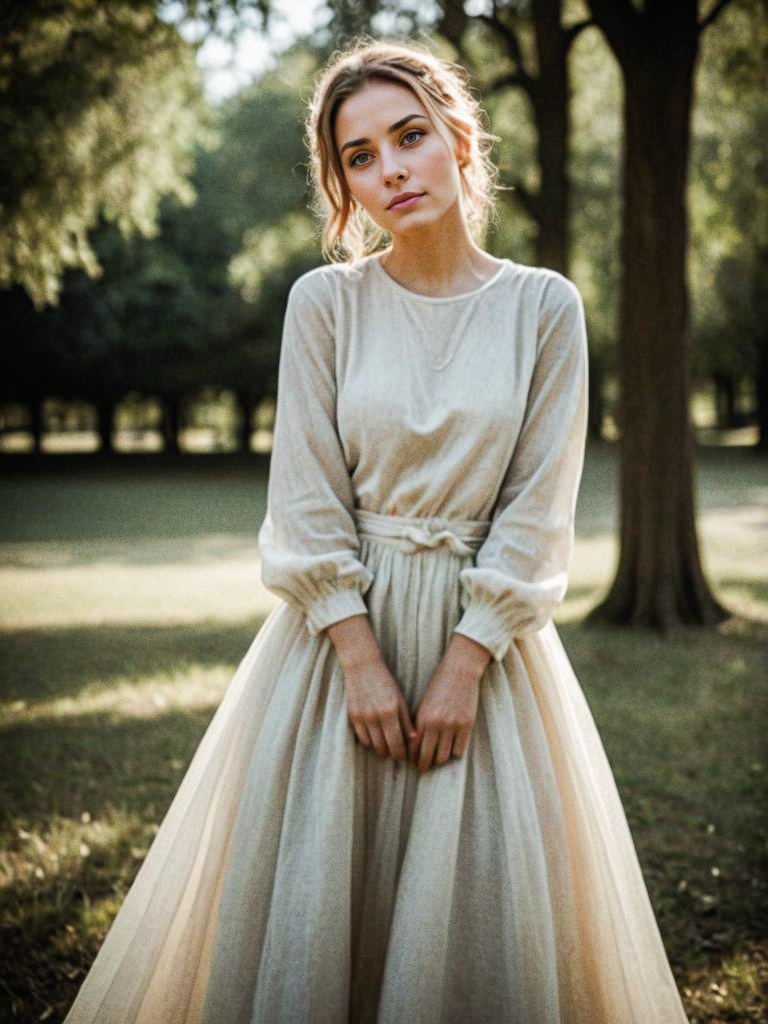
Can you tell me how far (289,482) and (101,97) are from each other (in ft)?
29.4

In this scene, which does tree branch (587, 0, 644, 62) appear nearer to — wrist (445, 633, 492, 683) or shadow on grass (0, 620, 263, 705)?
shadow on grass (0, 620, 263, 705)

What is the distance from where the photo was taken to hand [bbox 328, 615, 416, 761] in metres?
1.93

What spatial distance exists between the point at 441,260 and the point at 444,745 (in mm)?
1066

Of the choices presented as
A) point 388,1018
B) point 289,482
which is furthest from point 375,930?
point 289,482

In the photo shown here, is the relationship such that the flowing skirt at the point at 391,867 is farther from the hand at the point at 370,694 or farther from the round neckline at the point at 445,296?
the round neckline at the point at 445,296

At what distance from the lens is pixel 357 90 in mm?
2027

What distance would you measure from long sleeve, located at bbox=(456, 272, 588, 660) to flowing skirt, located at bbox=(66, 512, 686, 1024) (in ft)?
0.36

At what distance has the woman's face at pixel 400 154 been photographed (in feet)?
6.57

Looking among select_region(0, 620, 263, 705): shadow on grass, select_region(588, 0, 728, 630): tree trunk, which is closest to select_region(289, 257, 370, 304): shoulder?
select_region(0, 620, 263, 705): shadow on grass

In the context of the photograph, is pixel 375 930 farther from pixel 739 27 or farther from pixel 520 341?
pixel 739 27

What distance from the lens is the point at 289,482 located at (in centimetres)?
204

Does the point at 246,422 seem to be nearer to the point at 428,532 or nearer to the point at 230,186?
the point at 230,186

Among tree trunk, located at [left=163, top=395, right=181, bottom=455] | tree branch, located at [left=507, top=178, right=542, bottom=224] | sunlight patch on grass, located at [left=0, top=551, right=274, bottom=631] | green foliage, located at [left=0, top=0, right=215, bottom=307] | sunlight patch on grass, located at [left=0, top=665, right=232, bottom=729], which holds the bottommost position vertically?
sunlight patch on grass, located at [left=0, top=551, right=274, bottom=631]

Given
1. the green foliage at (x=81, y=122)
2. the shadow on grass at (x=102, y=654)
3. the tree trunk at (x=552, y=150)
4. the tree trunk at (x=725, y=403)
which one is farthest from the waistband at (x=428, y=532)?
the tree trunk at (x=725, y=403)
